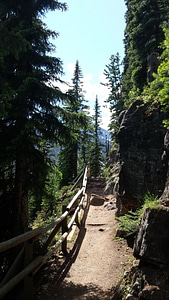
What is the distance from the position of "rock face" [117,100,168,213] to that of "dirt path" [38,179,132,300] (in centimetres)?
150

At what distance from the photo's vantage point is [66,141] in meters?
8.04

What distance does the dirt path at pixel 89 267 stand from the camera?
5094 mm

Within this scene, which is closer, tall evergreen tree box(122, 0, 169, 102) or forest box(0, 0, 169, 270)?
forest box(0, 0, 169, 270)

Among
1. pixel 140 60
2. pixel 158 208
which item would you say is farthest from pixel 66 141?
pixel 140 60

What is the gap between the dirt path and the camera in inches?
201

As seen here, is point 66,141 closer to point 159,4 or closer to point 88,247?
point 88,247

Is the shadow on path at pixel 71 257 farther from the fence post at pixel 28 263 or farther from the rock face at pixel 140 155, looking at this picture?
the rock face at pixel 140 155

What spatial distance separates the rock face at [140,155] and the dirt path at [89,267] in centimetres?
150

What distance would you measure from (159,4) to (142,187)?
1657cm

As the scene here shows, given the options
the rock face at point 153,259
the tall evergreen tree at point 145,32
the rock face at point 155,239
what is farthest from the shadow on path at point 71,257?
the tall evergreen tree at point 145,32

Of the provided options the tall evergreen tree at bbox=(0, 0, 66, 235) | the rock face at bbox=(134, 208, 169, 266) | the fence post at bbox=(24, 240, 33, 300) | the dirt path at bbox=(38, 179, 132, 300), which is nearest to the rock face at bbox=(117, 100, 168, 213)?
the dirt path at bbox=(38, 179, 132, 300)

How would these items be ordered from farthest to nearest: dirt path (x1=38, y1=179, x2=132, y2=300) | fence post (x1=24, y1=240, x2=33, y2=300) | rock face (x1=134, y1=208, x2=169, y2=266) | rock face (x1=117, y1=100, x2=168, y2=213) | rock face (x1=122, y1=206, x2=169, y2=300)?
rock face (x1=117, y1=100, x2=168, y2=213) → dirt path (x1=38, y1=179, x2=132, y2=300) → fence post (x1=24, y1=240, x2=33, y2=300) → rock face (x1=134, y1=208, x2=169, y2=266) → rock face (x1=122, y1=206, x2=169, y2=300)

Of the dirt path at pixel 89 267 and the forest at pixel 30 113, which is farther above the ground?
the forest at pixel 30 113

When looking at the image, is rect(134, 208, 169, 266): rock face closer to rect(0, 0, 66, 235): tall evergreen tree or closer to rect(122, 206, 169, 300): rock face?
rect(122, 206, 169, 300): rock face
